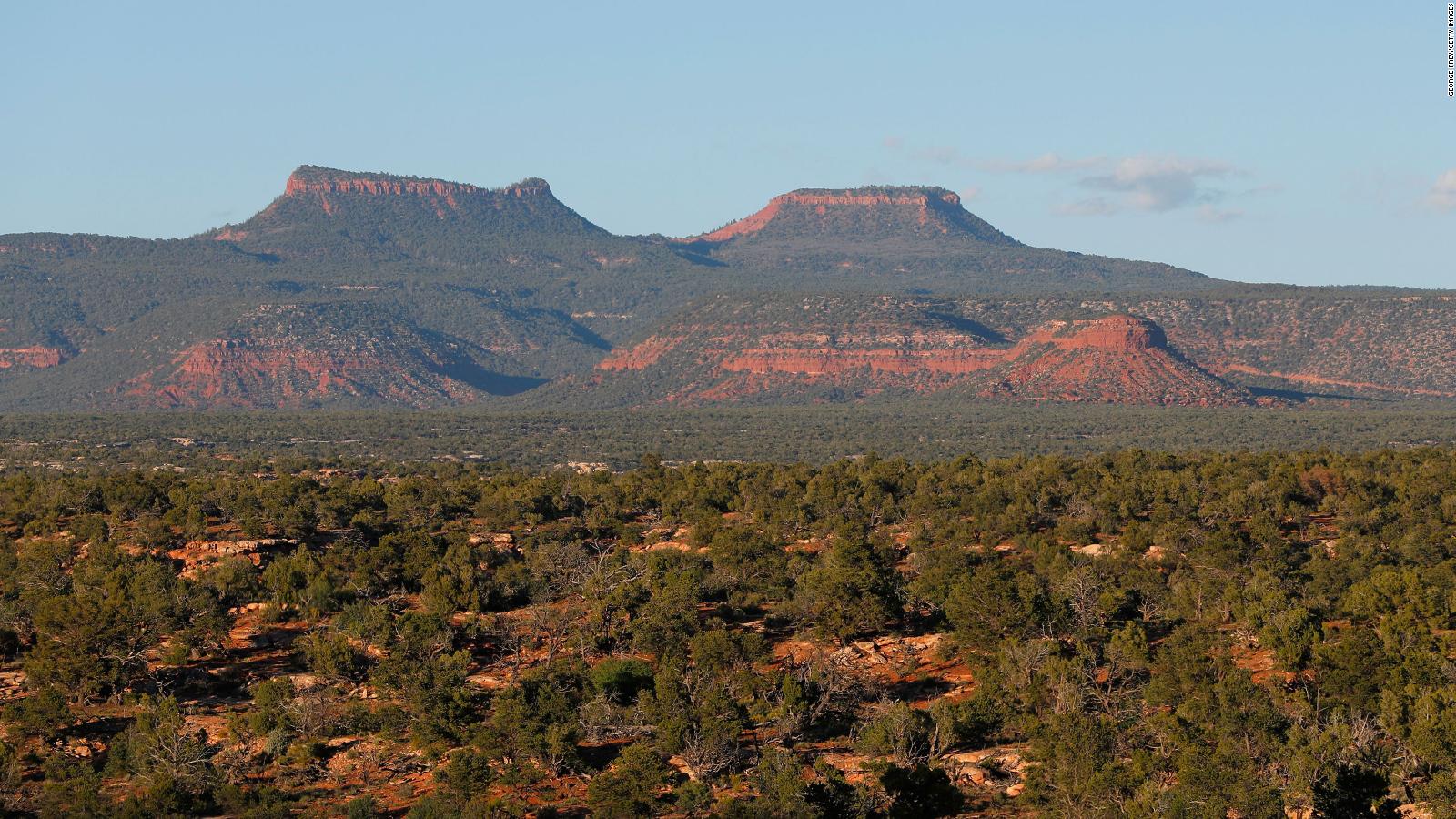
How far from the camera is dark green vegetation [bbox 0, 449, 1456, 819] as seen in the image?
121 ft

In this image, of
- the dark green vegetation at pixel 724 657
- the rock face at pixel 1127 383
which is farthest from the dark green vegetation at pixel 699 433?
the dark green vegetation at pixel 724 657

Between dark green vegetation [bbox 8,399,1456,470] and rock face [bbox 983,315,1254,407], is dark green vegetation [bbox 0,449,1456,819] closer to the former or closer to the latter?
dark green vegetation [bbox 8,399,1456,470]

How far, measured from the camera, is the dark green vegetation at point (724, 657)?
121ft

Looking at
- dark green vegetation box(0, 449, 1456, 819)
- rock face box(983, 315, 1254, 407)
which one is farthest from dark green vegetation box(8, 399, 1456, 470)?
dark green vegetation box(0, 449, 1456, 819)

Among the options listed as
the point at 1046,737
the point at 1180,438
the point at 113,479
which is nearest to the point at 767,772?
the point at 1046,737

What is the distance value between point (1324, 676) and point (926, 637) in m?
11.6

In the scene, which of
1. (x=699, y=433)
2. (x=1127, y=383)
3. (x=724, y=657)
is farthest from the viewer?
(x=1127, y=383)

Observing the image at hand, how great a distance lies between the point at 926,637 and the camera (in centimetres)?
4912

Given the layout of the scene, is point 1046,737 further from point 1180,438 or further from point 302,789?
point 1180,438

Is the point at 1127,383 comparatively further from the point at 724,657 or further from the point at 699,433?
the point at 724,657

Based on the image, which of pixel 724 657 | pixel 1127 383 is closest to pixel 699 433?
pixel 1127 383

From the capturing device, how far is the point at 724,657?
44.7m

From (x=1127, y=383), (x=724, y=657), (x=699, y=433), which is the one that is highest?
(x=1127, y=383)

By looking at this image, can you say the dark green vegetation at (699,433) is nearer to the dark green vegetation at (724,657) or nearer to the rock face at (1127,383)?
the rock face at (1127,383)
